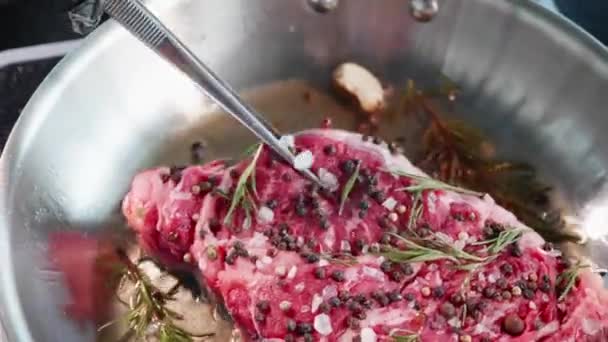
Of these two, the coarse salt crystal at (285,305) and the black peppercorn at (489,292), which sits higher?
the black peppercorn at (489,292)

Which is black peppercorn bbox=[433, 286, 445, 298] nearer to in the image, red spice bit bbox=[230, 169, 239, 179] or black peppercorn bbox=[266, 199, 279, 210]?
black peppercorn bbox=[266, 199, 279, 210]

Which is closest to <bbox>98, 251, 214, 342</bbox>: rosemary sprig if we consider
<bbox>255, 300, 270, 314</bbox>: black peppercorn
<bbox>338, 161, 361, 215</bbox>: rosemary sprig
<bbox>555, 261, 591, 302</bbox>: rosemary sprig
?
<bbox>255, 300, 270, 314</bbox>: black peppercorn

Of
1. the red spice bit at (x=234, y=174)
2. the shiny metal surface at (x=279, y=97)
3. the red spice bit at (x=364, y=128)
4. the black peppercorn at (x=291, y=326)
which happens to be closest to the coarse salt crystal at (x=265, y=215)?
the red spice bit at (x=234, y=174)

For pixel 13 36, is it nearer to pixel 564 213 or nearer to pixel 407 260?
pixel 407 260

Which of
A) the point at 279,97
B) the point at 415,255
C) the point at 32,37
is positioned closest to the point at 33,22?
the point at 32,37

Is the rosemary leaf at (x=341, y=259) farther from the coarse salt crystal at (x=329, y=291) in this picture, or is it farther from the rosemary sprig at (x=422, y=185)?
the rosemary sprig at (x=422, y=185)

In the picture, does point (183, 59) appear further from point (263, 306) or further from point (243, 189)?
point (263, 306)
